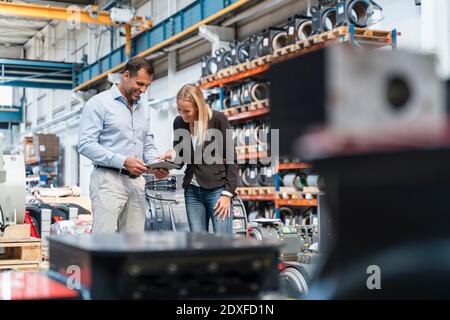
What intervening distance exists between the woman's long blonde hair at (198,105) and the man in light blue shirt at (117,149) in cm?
32

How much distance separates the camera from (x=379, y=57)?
795 mm

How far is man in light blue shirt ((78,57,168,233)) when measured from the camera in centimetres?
319

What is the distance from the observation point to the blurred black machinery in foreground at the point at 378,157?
2.55ft

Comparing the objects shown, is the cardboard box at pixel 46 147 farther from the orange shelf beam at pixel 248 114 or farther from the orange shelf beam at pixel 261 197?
the orange shelf beam at pixel 261 197

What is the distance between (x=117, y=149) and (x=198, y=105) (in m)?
0.58

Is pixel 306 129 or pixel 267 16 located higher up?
pixel 267 16

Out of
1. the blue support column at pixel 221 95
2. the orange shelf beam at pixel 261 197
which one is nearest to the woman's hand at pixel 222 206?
the orange shelf beam at pixel 261 197

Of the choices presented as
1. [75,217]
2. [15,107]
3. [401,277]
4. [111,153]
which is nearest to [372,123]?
[401,277]

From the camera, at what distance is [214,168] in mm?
3750

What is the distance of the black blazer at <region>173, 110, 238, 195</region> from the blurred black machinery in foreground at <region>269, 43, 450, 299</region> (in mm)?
2810

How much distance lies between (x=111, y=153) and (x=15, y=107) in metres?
22.7

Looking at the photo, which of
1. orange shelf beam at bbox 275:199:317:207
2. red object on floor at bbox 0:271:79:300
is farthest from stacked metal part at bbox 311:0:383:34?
red object on floor at bbox 0:271:79:300

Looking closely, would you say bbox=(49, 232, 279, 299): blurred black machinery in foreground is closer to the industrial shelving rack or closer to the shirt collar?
the shirt collar
